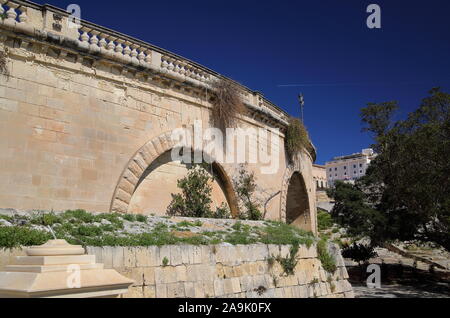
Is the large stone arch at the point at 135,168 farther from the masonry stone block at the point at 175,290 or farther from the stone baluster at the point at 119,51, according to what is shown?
the masonry stone block at the point at 175,290

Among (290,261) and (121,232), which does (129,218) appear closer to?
(121,232)

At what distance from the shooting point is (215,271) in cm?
620

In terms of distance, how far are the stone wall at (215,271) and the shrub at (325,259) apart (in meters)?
0.19

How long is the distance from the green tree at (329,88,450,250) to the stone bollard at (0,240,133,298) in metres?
12.4

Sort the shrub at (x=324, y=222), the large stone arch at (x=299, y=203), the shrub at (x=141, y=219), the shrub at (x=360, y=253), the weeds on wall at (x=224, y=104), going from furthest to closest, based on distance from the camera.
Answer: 1. the shrub at (x=324, y=222)
2. the shrub at (x=360, y=253)
3. the large stone arch at (x=299, y=203)
4. the weeds on wall at (x=224, y=104)
5. the shrub at (x=141, y=219)

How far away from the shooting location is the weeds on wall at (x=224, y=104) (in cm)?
1270

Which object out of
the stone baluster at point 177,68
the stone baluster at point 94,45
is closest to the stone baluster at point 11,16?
the stone baluster at point 94,45

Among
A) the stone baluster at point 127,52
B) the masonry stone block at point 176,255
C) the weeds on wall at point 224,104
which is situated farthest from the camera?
the weeds on wall at point 224,104

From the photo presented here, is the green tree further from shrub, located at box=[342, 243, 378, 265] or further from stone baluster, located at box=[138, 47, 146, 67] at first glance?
stone baluster, located at box=[138, 47, 146, 67]

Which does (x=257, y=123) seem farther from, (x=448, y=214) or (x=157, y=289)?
(x=157, y=289)

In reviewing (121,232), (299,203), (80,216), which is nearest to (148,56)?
(80,216)

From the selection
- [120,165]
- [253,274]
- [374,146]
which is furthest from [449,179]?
[120,165]

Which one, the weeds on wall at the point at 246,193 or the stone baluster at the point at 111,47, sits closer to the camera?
the stone baluster at the point at 111,47

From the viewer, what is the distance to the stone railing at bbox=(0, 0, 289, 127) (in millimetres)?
8531
